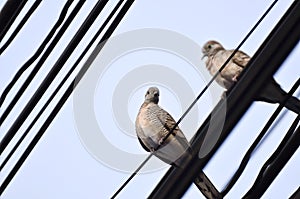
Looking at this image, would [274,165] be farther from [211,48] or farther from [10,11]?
[211,48]

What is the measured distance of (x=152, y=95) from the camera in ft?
17.9

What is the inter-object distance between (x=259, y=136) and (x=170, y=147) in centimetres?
222

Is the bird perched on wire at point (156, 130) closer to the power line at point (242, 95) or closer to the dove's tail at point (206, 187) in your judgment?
the dove's tail at point (206, 187)

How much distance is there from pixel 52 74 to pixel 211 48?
3.31 m

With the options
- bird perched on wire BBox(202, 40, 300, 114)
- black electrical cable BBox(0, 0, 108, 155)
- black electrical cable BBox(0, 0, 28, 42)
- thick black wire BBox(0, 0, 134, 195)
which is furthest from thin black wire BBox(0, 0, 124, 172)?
bird perched on wire BBox(202, 40, 300, 114)

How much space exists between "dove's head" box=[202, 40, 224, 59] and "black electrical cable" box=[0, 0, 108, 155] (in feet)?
10.3

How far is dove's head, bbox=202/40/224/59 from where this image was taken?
580cm

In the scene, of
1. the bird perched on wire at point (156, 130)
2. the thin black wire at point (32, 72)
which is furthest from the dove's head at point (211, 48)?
the thin black wire at point (32, 72)

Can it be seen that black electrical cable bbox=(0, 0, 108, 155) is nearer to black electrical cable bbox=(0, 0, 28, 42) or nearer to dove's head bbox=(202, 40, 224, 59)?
black electrical cable bbox=(0, 0, 28, 42)

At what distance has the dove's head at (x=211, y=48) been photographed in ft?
19.0

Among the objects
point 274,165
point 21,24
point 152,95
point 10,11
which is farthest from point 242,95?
point 152,95

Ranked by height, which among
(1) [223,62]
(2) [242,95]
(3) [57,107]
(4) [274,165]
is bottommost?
(3) [57,107]

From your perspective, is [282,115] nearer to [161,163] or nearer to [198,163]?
[198,163]

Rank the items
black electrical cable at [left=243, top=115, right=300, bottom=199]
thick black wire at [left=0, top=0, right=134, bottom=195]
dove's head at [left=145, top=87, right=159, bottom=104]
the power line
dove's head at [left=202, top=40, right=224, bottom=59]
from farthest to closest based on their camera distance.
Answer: dove's head at [left=202, top=40, right=224, bottom=59] → dove's head at [left=145, top=87, right=159, bottom=104] → thick black wire at [left=0, top=0, right=134, bottom=195] → black electrical cable at [left=243, top=115, right=300, bottom=199] → the power line
